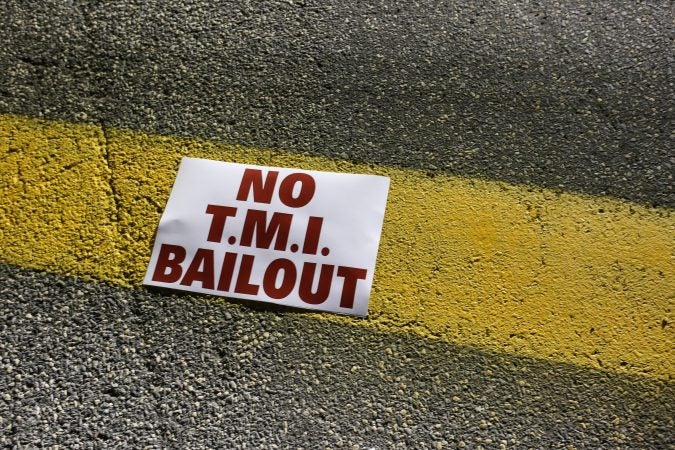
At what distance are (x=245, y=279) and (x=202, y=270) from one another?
16 cm

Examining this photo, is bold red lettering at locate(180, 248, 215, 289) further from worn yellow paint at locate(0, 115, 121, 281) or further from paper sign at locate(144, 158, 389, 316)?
worn yellow paint at locate(0, 115, 121, 281)

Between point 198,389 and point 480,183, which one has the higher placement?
point 480,183

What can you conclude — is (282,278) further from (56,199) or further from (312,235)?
(56,199)

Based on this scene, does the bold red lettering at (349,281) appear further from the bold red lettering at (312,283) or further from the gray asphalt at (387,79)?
the gray asphalt at (387,79)

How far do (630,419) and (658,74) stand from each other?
1435 mm

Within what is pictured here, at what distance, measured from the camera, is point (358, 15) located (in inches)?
102

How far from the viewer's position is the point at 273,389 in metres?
1.90

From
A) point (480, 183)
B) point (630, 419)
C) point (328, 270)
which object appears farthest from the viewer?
point (480, 183)

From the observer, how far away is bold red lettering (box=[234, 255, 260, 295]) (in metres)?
2.04

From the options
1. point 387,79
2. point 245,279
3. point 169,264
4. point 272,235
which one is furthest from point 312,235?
point 387,79

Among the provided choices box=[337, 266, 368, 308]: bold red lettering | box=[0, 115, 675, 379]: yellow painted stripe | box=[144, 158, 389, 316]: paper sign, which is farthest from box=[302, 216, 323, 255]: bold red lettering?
box=[0, 115, 675, 379]: yellow painted stripe

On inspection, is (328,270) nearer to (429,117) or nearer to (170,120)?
(429,117)

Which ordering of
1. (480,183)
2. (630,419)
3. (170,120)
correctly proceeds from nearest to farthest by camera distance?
(630,419), (480,183), (170,120)

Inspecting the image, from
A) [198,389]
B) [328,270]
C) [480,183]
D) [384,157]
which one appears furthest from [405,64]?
[198,389]
